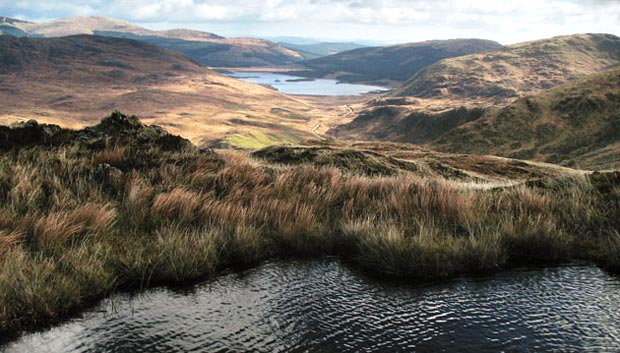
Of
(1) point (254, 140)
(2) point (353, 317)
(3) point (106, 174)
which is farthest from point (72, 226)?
(1) point (254, 140)

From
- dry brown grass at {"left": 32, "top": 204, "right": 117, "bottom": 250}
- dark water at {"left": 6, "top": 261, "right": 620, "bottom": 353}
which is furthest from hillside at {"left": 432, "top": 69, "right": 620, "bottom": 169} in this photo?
dry brown grass at {"left": 32, "top": 204, "right": 117, "bottom": 250}

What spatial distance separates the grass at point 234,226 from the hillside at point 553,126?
4856 cm

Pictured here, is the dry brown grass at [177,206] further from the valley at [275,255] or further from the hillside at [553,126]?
the hillside at [553,126]

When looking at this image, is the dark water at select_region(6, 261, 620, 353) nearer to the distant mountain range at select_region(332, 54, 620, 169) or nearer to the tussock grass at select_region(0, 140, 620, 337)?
the tussock grass at select_region(0, 140, 620, 337)

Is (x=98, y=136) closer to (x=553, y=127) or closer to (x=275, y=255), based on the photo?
(x=275, y=255)

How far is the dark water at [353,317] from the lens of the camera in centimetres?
502

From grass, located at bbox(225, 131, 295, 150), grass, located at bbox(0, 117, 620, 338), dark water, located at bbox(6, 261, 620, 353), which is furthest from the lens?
grass, located at bbox(225, 131, 295, 150)

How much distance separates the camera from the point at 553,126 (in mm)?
67250

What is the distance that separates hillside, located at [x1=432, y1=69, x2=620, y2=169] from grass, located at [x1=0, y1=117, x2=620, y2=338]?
48.6 metres

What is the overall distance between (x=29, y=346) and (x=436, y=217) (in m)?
6.48

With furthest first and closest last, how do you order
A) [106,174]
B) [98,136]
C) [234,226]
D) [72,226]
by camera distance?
[98,136] < [106,174] < [234,226] < [72,226]

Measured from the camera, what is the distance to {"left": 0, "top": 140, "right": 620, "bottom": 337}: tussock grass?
6090 millimetres

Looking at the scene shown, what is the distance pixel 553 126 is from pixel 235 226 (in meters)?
70.0

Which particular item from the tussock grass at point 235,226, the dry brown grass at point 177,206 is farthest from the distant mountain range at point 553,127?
the dry brown grass at point 177,206
